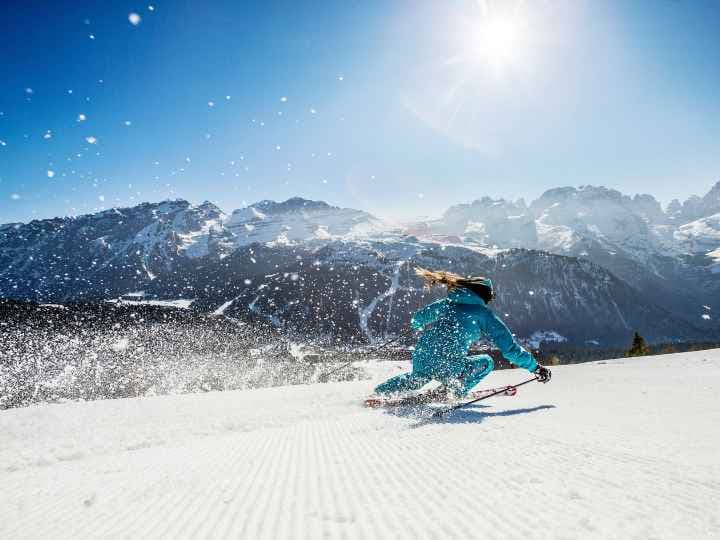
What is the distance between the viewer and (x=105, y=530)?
94.9 inches

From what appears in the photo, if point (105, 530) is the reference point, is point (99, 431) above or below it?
below

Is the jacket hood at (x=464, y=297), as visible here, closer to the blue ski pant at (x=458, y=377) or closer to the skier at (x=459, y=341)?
the skier at (x=459, y=341)

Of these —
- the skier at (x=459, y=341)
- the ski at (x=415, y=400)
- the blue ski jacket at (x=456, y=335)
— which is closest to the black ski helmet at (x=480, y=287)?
the skier at (x=459, y=341)

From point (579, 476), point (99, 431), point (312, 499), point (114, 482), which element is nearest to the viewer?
point (312, 499)

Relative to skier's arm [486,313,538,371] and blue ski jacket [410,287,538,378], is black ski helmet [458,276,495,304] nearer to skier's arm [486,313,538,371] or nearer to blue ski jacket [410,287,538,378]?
blue ski jacket [410,287,538,378]

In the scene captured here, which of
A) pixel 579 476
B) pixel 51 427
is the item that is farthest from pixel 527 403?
pixel 51 427

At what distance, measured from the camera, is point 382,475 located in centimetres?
331

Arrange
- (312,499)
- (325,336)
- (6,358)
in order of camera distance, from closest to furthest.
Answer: (312,499)
(6,358)
(325,336)

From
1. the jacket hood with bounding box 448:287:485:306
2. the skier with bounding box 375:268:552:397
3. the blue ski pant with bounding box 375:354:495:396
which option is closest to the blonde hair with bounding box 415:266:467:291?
the skier with bounding box 375:268:552:397

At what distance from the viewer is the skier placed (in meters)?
7.18

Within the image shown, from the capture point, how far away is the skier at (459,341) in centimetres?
718

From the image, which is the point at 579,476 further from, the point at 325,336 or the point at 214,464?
the point at 325,336

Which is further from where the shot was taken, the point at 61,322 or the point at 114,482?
the point at 61,322

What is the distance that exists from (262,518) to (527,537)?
1.57 m
